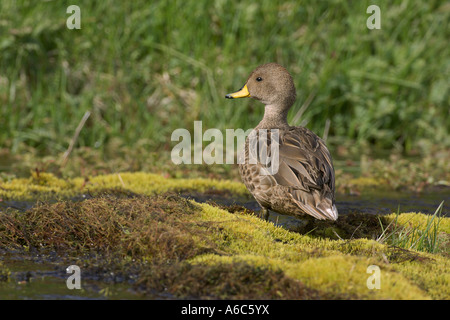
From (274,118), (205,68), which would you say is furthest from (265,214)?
(205,68)

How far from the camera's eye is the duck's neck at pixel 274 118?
22.1 feet

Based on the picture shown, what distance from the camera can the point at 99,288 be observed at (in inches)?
167

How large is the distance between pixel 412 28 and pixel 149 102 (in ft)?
14.9

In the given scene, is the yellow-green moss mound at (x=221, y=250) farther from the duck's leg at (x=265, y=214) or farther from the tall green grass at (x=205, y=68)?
the tall green grass at (x=205, y=68)

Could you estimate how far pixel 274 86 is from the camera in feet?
22.6

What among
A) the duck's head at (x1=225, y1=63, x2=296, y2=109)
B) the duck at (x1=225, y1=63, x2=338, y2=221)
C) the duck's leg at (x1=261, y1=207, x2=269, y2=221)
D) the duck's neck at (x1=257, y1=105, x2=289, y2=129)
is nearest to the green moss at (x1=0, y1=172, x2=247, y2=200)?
the duck's neck at (x1=257, y1=105, x2=289, y2=129)

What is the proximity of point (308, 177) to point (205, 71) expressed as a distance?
4.75 m

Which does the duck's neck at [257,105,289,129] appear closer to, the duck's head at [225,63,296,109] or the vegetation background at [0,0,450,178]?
the duck's head at [225,63,296,109]

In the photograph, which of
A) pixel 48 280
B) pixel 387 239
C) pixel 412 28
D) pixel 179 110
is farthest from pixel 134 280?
pixel 412 28

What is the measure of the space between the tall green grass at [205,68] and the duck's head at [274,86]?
8.29 feet

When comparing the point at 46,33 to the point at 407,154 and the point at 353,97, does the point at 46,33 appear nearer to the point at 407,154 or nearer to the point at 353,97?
the point at 353,97

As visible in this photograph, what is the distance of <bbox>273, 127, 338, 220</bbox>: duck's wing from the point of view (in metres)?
5.35

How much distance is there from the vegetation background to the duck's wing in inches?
142

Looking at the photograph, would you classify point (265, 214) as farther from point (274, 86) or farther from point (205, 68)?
point (205, 68)
